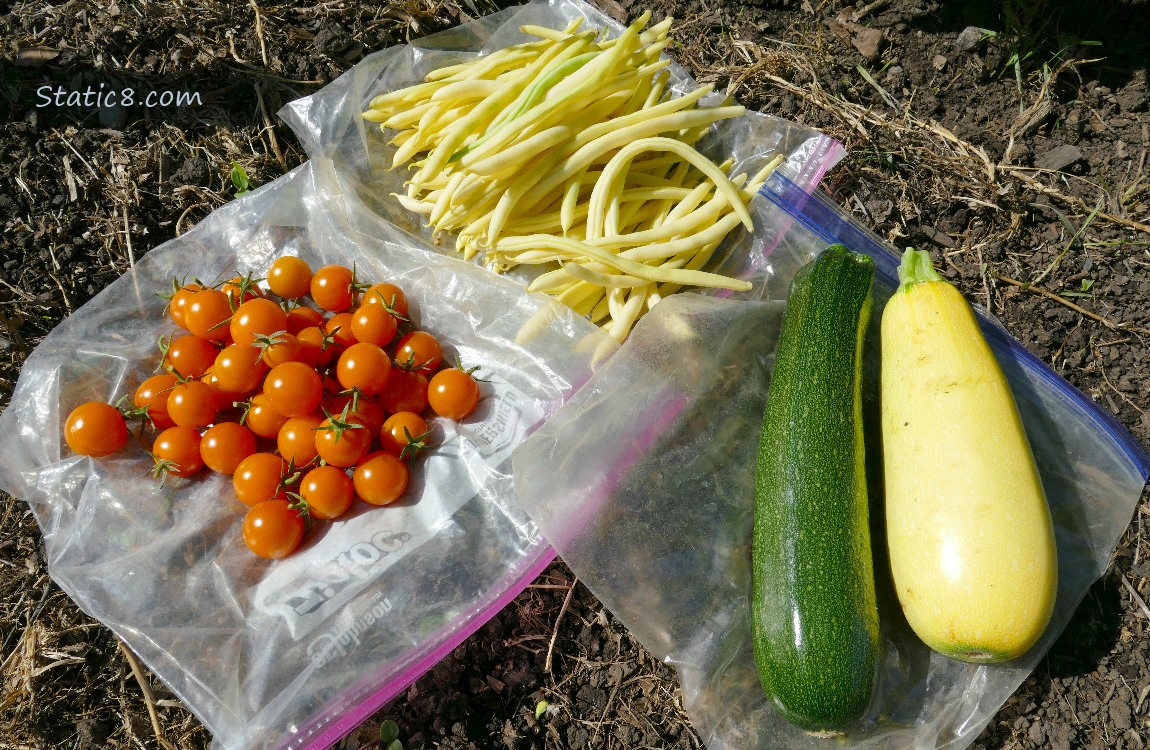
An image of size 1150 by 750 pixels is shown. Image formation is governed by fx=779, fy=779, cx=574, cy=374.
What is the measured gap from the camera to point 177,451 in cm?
230

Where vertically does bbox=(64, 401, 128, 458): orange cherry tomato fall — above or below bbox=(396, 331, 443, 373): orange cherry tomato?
below

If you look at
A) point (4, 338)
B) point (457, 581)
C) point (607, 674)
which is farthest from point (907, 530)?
point (4, 338)

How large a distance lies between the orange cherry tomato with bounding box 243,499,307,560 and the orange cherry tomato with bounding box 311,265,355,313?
0.69 meters

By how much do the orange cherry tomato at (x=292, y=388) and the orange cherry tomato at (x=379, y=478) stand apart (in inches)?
9.6

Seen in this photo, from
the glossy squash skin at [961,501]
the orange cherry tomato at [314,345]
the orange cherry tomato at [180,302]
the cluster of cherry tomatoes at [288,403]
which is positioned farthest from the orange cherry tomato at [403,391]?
the glossy squash skin at [961,501]

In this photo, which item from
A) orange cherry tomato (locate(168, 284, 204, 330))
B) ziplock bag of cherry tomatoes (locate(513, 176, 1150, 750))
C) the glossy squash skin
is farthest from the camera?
orange cherry tomato (locate(168, 284, 204, 330))

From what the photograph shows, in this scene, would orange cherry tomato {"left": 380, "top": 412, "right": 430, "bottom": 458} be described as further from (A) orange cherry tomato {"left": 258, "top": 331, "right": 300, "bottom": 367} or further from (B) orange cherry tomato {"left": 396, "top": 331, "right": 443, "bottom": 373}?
(A) orange cherry tomato {"left": 258, "top": 331, "right": 300, "bottom": 367}

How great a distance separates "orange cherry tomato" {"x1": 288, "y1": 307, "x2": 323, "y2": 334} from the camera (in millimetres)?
2512

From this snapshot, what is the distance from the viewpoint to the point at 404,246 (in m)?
2.65

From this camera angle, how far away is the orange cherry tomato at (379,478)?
7.50 ft

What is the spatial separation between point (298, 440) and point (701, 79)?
205 centimetres

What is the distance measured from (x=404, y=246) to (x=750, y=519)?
1.44 meters

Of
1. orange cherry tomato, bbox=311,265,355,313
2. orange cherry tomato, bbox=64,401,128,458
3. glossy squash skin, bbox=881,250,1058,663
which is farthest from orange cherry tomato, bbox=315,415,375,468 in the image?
glossy squash skin, bbox=881,250,1058,663

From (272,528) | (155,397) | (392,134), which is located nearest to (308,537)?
(272,528)
